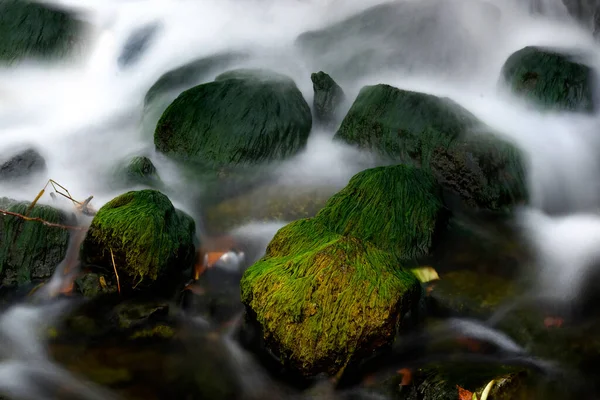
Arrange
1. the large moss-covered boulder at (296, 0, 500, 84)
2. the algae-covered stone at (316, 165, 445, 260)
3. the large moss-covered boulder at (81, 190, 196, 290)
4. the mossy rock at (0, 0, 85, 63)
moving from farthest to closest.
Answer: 1. the mossy rock at (0, 0, 85, 63)
2. the large moss-covered boulder at (296, 0, 500, 84)
3. the algae-covered stone at (316, 165, 445, 260)
4. the large moss-covered boulder at (81, 190, 196, 290)

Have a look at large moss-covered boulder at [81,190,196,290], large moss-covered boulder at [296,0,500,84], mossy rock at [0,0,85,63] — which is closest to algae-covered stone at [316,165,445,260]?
large moss-covered boulder at [81,190,196,290]

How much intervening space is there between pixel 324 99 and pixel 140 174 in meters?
2.67

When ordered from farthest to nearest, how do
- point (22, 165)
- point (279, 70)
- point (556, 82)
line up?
point (279, 70) < point (556, 82) < point (22, 165)

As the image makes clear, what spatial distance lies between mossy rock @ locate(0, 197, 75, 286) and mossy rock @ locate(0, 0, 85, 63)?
4.69 meters

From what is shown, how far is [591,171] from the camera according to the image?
7.04 meters

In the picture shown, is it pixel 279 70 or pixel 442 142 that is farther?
pixel 279 70

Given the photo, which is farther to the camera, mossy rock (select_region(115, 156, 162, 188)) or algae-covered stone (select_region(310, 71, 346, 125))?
algae-covered stone (select_region(310, 71, 346, 125))

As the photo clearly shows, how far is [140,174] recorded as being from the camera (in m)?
6.81

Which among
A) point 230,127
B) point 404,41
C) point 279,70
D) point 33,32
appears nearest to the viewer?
point 230,127

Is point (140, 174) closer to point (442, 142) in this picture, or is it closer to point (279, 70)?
point (279, 70)

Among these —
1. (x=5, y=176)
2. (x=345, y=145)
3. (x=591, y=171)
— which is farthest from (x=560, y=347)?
(x=5, y=176)

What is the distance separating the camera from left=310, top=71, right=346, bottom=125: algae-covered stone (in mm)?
7828

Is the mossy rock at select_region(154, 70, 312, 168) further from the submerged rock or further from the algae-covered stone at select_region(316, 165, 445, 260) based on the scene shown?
the algae-covered stone at select_region(316, 165, 445, 260)

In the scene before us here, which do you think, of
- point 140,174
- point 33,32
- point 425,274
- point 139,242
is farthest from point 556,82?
point 33,32
